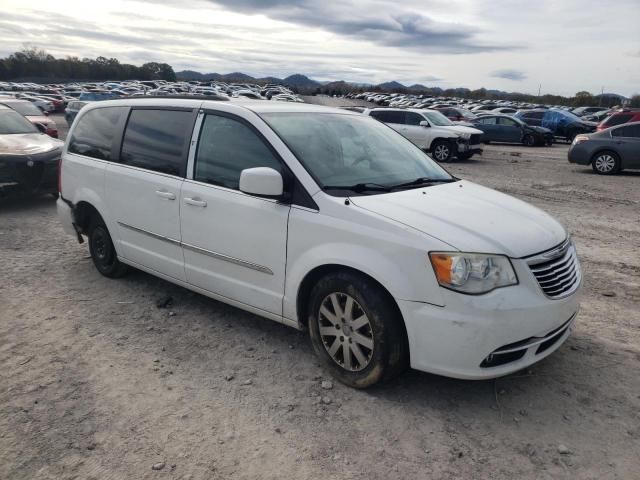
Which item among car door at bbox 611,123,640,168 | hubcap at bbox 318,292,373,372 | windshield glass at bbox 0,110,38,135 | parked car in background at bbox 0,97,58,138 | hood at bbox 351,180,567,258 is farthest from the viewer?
parked car in background at bbox 0,97,58,138

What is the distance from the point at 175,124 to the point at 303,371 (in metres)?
2.29

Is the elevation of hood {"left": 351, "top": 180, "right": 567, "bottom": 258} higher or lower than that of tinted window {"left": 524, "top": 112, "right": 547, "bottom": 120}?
lower

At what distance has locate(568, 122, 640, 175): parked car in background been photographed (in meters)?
13.7

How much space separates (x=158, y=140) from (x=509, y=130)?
21.3 metres

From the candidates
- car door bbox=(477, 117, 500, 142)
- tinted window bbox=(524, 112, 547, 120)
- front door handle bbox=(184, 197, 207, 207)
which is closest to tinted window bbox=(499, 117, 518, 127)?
car door bbox=(477, 117, 500, 142)

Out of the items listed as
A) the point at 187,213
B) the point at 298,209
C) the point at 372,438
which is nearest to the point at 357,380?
the point at 372,438

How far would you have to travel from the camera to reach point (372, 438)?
9.45 feet

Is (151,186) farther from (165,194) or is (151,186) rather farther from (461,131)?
(461,131)

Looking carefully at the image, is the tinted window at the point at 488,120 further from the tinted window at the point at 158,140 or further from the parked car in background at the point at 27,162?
the tinted window at the point at 158,140

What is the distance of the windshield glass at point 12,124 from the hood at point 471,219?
28.0ft

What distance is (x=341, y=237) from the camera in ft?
10.5

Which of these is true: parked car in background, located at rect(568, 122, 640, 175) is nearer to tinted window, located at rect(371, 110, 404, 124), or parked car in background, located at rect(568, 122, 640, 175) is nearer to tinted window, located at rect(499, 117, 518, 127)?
tinted window, located at rect(371, 110, 404, 124)

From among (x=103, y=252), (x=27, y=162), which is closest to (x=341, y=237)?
(x=103, y=252)

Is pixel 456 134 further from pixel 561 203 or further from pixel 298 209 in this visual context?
pixel 298 209
